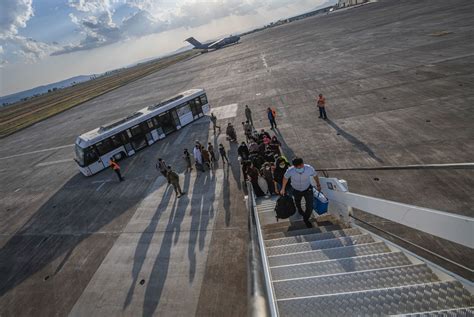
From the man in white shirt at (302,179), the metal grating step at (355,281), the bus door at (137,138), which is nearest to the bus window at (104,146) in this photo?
the bus door at (137,138)

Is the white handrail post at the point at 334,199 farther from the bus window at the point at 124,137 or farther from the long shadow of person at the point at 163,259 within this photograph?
the bus window at the point at 124,137

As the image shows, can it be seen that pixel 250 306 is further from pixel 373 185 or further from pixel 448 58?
pixel 448 58

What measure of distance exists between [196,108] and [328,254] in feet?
69.9

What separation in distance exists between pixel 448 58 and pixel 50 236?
103 ft

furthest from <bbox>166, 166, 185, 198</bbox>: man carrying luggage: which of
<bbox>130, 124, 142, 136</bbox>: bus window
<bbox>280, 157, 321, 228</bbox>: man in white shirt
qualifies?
<bbox>130, 124, 142, 136</bbox>: bus window

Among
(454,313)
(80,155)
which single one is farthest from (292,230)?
(80,155)

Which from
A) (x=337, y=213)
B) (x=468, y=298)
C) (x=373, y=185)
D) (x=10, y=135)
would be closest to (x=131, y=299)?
(x=337, y=213)

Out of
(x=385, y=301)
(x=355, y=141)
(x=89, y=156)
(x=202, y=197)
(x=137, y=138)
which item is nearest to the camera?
(x=385, y=301)

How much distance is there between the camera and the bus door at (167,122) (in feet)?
71.5

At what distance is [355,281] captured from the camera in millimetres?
3963

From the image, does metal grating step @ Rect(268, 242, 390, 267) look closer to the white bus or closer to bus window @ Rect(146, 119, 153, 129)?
the white bus

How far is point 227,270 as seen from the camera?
8211 mm

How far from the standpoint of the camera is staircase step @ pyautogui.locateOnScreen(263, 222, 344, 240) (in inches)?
265

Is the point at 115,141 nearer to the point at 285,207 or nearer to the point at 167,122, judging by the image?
the point at 167,122
